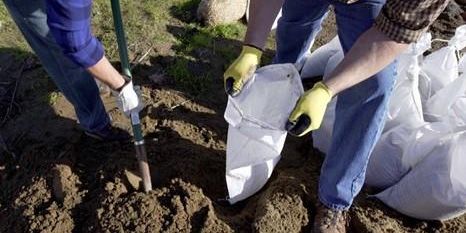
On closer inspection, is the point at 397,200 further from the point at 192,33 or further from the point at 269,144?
the point at 192,33

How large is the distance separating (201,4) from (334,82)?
5.97ft

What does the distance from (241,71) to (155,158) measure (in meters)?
0.73

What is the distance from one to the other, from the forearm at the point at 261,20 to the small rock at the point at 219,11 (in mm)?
1291

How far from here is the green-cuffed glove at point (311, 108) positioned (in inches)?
64.3

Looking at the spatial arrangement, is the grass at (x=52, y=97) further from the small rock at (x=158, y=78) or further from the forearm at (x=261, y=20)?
the forearm at (x=261, y=20)

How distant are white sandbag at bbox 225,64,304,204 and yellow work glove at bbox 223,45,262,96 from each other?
28 mm

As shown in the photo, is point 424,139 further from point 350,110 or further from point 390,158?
point 350,110

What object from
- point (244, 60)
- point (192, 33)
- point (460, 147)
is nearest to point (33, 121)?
point (192, 33)

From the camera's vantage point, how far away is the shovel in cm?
179

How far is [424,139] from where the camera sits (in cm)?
222

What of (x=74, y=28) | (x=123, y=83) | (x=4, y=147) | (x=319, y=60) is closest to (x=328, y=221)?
(x=123, y=83)

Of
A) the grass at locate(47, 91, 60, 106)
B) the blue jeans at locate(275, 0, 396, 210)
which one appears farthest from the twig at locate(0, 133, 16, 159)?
the blue jeans at locate(275, 0, 396, 210)

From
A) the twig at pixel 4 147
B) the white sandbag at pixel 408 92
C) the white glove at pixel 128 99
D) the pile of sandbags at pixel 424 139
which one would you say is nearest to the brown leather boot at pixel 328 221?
the pile of sandbags at pixel 424 139

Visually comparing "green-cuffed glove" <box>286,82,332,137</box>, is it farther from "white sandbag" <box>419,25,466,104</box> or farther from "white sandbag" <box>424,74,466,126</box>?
"white sandbag" <box>419,25,466,104</box>
